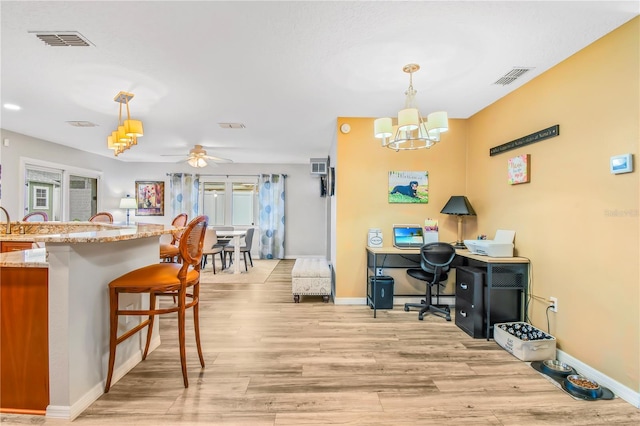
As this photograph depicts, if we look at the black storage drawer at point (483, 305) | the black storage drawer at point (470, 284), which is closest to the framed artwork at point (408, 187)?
the black storage drawer at point (470, 284)

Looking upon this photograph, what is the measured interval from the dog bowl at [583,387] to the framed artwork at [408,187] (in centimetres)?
231

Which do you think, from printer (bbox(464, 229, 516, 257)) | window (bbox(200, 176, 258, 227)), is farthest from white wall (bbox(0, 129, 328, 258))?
printer (bbox(464, 229, 516, 257))

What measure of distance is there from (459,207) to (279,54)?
271 cm

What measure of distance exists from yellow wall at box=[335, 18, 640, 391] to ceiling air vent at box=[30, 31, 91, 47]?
12.5ft

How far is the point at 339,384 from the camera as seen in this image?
2.04 m

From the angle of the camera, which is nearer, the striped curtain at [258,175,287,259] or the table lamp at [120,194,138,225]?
the table lamp at [120,194,138,225]

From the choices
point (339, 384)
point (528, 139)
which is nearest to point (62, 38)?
point (339, 384)

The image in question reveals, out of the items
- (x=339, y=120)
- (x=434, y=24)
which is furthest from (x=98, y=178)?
(x=434, y=24)

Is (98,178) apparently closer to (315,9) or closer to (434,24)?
(315,9)

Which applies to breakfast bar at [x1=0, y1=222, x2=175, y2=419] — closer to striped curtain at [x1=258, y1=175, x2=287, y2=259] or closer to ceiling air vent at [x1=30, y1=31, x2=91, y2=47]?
ceiling air vent at [x1=30, y1=31, x2=91, y2=47]

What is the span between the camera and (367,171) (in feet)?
12.5

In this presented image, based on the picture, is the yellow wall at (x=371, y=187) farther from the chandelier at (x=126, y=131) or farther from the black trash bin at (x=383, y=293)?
the chandelier at (x=126, y=131)

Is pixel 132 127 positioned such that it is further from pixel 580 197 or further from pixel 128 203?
pixel 128 203

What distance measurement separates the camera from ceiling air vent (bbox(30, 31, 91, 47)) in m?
2.03
